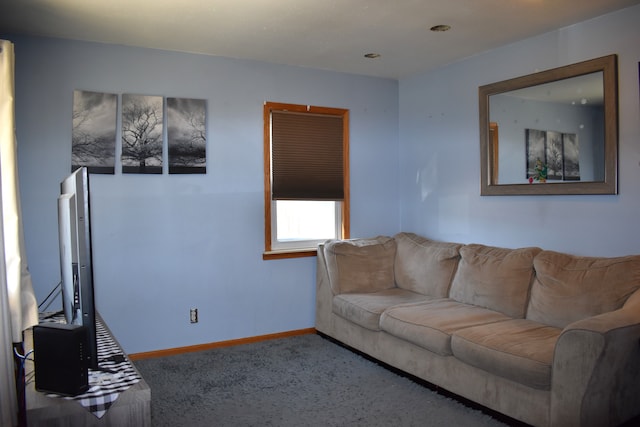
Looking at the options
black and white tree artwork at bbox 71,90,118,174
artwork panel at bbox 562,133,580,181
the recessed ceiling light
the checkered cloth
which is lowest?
the checkered cloth

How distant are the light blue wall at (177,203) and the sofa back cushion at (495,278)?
134 centimetres

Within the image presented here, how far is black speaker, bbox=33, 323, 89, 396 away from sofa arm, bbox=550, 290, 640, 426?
2108 millimetres

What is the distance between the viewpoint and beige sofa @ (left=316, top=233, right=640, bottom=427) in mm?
2430

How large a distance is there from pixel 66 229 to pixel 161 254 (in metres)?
2.03

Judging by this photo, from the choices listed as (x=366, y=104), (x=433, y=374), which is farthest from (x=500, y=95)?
(x=433, y=374)

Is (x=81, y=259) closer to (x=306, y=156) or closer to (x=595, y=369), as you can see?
(x=595, y=369)

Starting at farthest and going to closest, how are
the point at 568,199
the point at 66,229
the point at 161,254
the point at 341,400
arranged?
the point at 161,254, the point at 568,199, the point at 341,400, the point at 66,229

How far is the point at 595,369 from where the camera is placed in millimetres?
2350

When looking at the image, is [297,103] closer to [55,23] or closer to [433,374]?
[55,23]

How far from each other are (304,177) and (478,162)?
1534 mm

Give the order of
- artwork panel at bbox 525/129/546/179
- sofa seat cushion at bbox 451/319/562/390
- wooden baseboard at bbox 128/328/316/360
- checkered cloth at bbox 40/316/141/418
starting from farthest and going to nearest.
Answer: wooden baseboard at bbox 128/328/316/360
artwork panel at bbox 525/129/546/179
sofa seat cushion at bbox 451/319/562/390
checkered cloth at bbox 40/316/141/418

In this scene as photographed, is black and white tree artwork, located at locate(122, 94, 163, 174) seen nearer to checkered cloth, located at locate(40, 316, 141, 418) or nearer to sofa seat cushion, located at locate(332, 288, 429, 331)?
sofa seat cushion, located at locate(332, 288, 429, 331)

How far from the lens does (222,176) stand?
14.1ft

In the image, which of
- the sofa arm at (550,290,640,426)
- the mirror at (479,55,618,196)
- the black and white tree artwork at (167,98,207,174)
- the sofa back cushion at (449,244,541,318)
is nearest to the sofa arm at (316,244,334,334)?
the sofa back cushion at (449,244,541,318)
